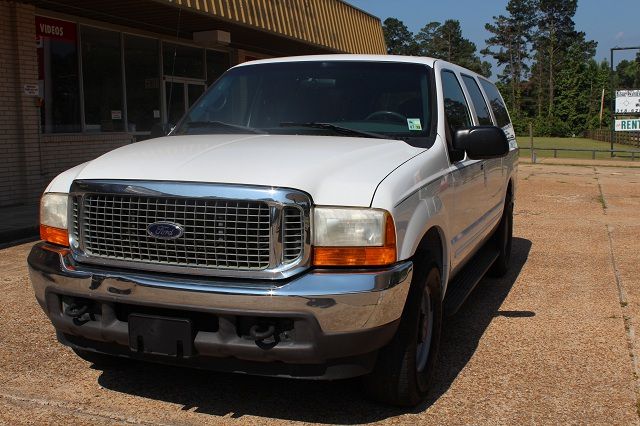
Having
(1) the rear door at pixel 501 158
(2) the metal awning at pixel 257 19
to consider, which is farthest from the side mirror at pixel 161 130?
(2) the metal awning at pixel 257 19

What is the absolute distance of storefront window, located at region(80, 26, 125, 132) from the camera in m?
13.0

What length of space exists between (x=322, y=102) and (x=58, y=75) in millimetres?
9263

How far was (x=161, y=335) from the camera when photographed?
10.4ft

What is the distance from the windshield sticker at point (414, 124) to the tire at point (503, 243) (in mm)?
2631

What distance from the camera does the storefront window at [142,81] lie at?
14.2 m

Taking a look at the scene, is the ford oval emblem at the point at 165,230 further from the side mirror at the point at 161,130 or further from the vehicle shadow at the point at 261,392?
the side mirror at the point at 161,130

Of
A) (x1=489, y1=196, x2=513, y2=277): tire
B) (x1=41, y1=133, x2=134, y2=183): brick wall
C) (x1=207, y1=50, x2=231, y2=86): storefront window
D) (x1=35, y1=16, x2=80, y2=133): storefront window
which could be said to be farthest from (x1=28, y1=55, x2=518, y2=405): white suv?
(x1=207, y1=50, x2=231, y2=86): storefront window

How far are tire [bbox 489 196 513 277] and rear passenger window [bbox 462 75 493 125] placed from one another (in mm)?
1067

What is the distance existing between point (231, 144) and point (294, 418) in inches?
57.5

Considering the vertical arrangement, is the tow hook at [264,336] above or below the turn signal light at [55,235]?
below

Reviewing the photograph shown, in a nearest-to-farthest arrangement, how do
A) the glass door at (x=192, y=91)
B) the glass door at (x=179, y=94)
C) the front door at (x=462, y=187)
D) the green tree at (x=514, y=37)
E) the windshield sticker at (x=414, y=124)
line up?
the windshield sticker at (x=414, y=124) < the front door at (x=462, y=187) < the glass door at (x=179, y=94) < the glass door at (x=192, y=91) < the green tree at (x=514, y=37)

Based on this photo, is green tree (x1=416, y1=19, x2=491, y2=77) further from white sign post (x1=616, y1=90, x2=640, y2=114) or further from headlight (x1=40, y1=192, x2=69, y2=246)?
→ headlight (x1=40, y1=192, x2=69, y2=246)

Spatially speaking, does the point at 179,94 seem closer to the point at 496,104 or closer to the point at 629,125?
the point at 496,104

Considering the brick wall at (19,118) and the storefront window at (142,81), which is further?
the storefront window at (142,81)
